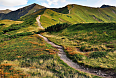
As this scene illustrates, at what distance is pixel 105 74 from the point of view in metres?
11.6

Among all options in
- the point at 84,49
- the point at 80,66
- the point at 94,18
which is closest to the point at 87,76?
A: the point at 80,66

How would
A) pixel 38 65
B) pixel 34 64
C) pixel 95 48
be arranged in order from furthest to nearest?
pixel 95 48, pixel 34 64, pixel 38 65

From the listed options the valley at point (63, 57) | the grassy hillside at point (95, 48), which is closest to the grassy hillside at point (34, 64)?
the valley at point (63, 57)

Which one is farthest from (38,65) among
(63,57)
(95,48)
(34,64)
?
(95,48)

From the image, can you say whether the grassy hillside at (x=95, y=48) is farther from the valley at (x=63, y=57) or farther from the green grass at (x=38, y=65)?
the green grass at (x=38, y=65)

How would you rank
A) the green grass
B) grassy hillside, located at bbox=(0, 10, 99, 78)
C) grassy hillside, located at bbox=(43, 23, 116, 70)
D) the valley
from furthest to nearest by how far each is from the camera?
grassy hillside, located at bbox=(43, 23, 116, 70) < the valley < the green grass < grassy hillside, located at bbox=(0, 10, 99, 78)

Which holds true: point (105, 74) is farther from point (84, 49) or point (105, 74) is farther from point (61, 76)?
point (84, 49)

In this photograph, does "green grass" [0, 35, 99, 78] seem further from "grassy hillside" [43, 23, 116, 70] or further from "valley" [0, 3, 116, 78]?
"grassy hillside" [43, 23, 116, 70]

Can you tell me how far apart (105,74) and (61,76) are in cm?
732

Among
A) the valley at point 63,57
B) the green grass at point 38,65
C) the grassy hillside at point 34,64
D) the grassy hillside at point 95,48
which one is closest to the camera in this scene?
the grassy hillside at point 34,64

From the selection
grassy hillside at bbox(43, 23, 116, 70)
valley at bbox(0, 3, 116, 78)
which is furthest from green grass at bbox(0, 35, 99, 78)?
grassy hillside at bbox(43, 23, 116, 70)

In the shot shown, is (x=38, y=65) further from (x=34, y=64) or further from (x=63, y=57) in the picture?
(x=63, y=57)

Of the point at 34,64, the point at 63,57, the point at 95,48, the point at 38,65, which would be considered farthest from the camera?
the point at 95,48

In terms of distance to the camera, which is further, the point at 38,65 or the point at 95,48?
the point at 95,48
